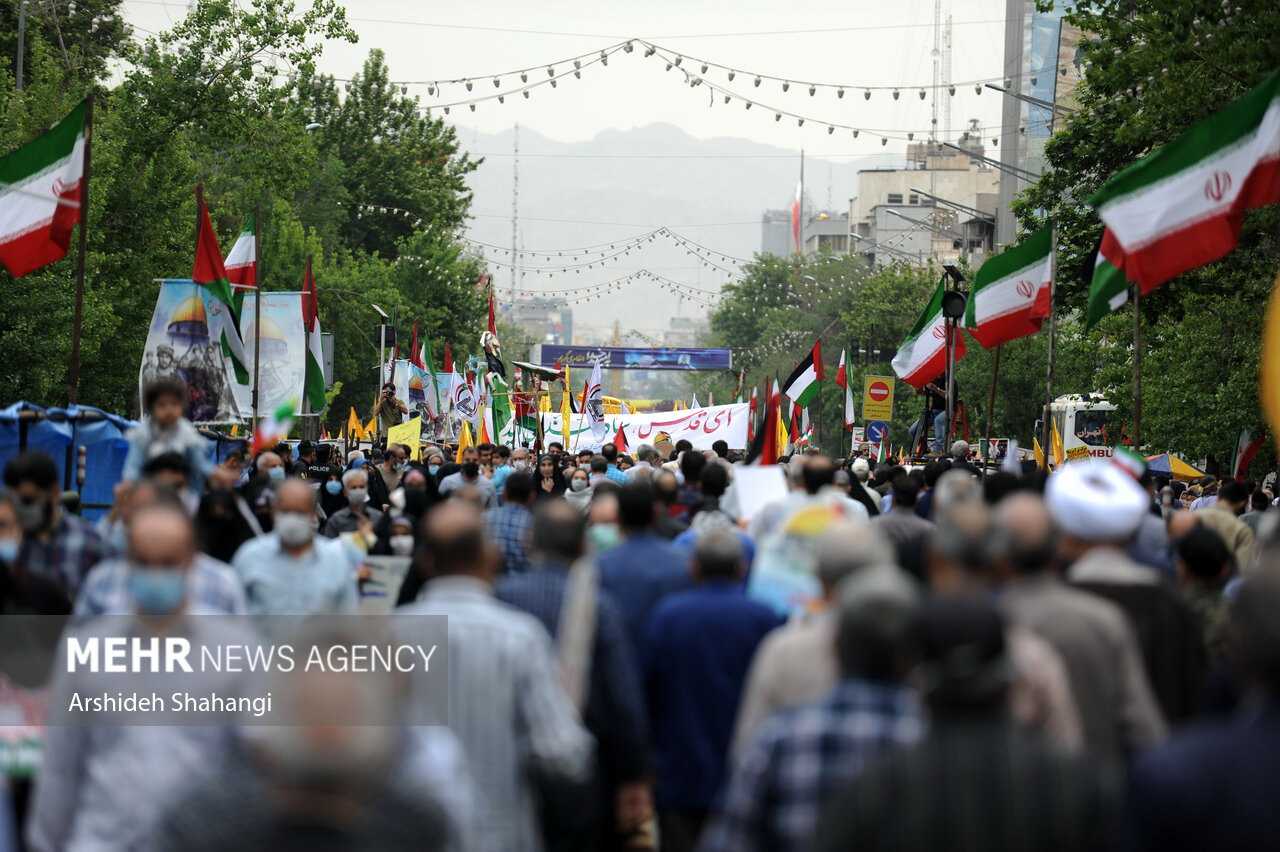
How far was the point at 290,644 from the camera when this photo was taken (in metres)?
5.66

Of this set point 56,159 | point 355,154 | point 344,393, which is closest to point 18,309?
point 56,159

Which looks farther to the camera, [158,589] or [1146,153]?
[1146,153]

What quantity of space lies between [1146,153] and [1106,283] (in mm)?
14192

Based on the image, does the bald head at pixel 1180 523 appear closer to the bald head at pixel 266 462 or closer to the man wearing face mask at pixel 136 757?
→ the man wearing face mask at pixel 136 757

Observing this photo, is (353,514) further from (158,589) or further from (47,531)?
(158,589)

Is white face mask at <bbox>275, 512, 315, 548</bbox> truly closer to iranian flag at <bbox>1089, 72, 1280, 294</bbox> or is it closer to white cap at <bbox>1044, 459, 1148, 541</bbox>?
white cap at <bbox>1044, 459, 1148, 541</bbox>

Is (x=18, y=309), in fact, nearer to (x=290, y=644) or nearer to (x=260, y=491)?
(x=260, y=491)

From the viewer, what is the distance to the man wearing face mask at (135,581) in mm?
4910

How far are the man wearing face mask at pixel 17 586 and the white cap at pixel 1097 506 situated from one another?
3.71 meters

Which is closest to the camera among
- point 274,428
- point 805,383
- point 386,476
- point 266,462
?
point 266,462

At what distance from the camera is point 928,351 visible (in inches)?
835

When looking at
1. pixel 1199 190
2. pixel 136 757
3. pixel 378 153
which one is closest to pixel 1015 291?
pixel 1199 190

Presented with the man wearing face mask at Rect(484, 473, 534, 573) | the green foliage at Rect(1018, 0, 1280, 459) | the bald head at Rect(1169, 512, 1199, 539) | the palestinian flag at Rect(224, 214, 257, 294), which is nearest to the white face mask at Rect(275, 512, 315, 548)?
the man wearing face mask at Rect(484, 473, 534, 573)

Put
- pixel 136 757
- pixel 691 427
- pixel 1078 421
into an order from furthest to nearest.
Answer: pixel 1078 421 → pixel 691 427 → pixel 136 757
